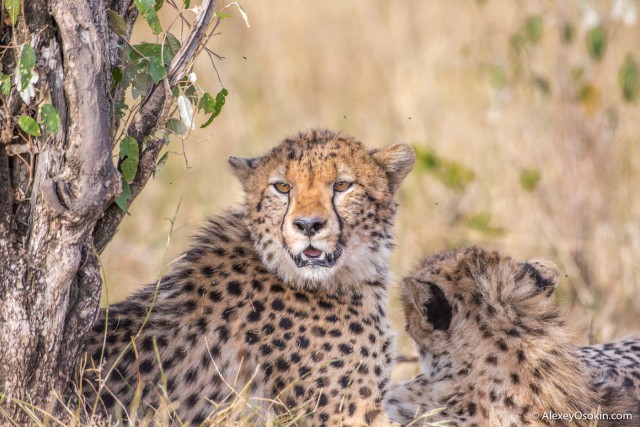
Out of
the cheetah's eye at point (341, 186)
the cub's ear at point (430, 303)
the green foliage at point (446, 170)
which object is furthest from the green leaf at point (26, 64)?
the green foliage at point (446, 170)

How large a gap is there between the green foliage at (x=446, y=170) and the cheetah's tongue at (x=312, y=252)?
109 inches

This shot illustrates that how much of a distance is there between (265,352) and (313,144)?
2.67 feet

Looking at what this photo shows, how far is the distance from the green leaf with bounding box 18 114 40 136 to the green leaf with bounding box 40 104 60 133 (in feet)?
0.14

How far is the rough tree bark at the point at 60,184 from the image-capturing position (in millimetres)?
3096

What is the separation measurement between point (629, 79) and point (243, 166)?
264 centimetres

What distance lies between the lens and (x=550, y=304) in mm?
3496

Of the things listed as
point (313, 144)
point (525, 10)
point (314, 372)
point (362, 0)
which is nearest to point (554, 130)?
point (525, 10)

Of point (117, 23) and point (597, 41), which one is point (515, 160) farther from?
point (117, 23)

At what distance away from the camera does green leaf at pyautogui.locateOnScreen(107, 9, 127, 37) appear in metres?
3.25

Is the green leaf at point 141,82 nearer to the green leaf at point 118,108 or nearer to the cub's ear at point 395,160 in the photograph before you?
the green leaf at point 118,108

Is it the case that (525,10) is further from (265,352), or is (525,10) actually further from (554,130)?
(265,352)

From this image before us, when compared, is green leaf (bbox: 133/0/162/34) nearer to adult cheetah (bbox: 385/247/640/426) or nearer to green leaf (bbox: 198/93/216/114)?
green leaf (bbox: 198/93/216/114)

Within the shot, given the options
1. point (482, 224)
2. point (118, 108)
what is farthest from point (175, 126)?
point (482, 224)

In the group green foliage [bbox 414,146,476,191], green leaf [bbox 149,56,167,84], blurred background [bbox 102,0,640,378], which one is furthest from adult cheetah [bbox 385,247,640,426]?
green foliage [bbox 414,146,476,191]
